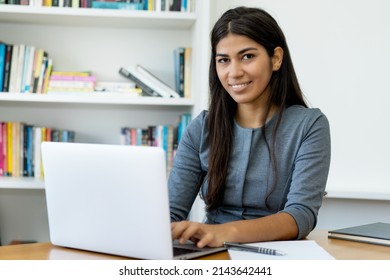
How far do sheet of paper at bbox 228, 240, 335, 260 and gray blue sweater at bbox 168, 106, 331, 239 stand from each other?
0.22 meters

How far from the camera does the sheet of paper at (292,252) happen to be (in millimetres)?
1074

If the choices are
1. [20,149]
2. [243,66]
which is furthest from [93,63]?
[243,66]

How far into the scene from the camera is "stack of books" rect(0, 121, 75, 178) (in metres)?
2.80

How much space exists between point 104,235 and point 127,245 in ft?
0.18

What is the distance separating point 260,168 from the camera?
157cm

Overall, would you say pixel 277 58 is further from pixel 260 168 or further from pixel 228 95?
pixel 260 168

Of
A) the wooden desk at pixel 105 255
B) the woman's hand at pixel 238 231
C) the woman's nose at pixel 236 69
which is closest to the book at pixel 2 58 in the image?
the woman's nose at pixel 236 69

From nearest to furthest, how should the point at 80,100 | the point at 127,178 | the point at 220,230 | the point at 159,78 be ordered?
the point at 127,178, the point at 220,230, the point at 80,100, the point at 159,78

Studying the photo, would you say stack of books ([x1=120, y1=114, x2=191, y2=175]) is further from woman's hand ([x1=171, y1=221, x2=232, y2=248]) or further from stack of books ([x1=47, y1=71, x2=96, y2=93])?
woman's hand ([x1=171, y1=221, x2=232, y2=248])

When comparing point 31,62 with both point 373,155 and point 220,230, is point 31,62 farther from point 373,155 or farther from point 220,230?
point 220,230

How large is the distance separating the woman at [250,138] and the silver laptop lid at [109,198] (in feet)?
1.54

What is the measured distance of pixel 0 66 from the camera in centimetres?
276

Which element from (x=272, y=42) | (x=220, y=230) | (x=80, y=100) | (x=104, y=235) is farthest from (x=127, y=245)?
(x=80, y=100)

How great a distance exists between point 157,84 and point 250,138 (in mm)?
1289
